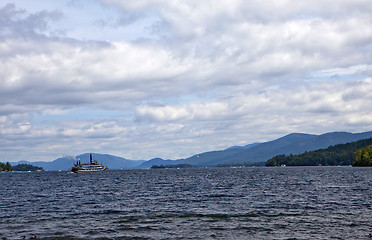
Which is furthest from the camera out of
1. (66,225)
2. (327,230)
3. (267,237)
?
(66,225)

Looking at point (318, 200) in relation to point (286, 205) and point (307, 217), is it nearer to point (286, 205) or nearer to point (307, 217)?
point (286, 205)

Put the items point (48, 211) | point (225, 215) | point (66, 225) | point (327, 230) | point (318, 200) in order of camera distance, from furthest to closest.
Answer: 1. point (318, 200)
2. point (48, 211)
3. point (225, 215)
4. point (66, 225)
5. point (327, 230)

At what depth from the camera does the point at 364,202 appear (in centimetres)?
6369

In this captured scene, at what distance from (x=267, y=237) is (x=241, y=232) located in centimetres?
355

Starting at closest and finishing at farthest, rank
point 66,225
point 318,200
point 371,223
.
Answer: point 371,223
point 66,225
point 318,200

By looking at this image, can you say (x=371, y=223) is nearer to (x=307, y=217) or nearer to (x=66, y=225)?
(x=307, y=217)

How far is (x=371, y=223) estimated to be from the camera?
4294 centimetres

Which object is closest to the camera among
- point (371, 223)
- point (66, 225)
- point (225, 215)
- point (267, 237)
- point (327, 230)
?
point (267, 237)

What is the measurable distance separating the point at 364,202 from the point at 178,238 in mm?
40219

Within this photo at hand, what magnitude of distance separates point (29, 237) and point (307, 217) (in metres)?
32.7

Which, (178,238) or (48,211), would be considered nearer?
(178,238)

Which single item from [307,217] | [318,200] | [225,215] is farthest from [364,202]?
[225,215]

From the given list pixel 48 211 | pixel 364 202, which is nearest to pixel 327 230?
pixel 364 202

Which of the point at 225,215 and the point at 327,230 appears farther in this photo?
the point at 225,215
